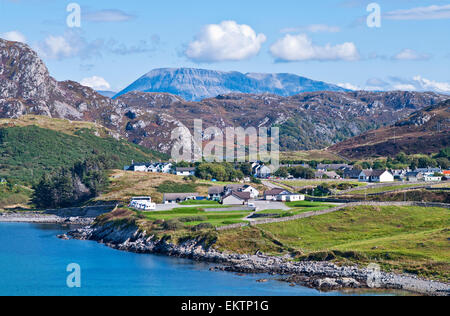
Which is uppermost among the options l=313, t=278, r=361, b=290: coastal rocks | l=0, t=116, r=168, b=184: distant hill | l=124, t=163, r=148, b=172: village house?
l=0, t=116, r=168, b=184: distant hill

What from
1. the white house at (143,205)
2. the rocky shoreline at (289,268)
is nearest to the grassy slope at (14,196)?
the white house at (143,205)

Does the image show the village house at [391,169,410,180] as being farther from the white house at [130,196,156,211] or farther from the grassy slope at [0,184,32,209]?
the grassy slope at [0,184,32,209]

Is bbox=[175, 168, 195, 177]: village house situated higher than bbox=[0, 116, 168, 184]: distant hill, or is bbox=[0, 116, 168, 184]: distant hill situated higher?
bbox=[0, 116, 168, 184]: distant hill

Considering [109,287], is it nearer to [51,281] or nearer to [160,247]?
[51,281]

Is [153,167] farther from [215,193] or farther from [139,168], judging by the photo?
[215,193]

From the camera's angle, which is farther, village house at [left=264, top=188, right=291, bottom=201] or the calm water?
village house at [left=264, top=188, right=291, bottom=201]

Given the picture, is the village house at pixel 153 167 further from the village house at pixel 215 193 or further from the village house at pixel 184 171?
the village house at pixel 215 193

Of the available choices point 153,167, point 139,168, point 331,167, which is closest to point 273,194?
point 153,167

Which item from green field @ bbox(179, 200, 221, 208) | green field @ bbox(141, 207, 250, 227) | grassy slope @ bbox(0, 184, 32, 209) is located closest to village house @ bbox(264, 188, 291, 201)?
green field @ bbox(179, 200, 221, 208)
